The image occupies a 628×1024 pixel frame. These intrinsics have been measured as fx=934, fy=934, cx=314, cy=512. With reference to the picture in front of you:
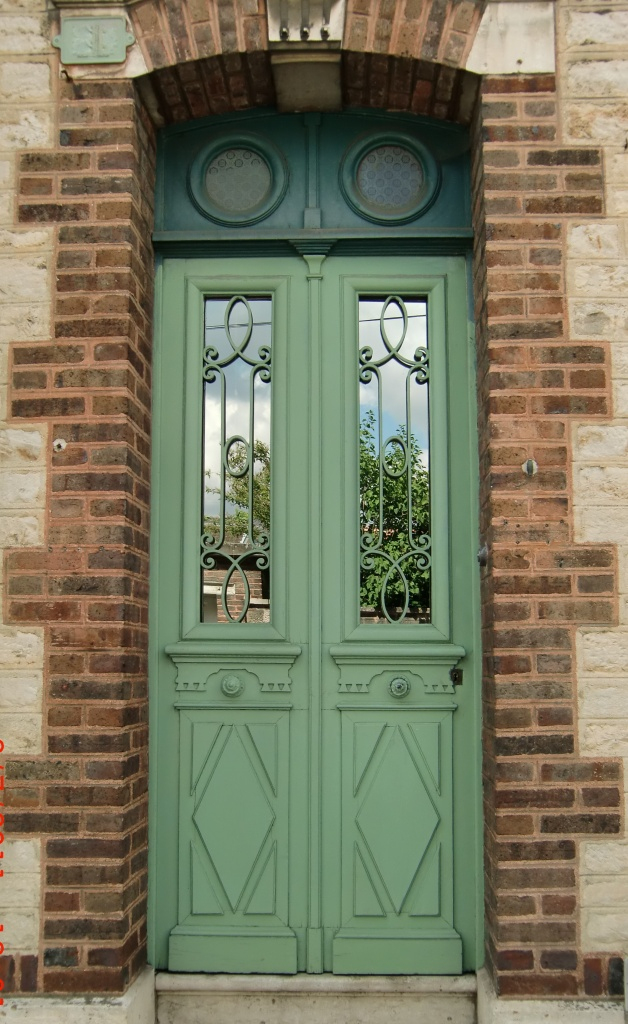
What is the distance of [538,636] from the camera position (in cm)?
332

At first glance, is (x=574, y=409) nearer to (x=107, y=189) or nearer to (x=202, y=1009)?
(x=107, y=189)

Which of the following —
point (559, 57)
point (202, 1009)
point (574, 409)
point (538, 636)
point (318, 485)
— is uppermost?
point (559, 57)

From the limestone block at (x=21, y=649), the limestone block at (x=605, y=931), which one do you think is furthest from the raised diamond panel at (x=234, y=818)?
the limestone block at (x=605, y=931)

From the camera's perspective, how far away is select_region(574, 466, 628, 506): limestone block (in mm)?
3375

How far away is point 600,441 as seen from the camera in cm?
339

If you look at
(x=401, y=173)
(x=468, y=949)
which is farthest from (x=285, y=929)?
(x=401, y=173)

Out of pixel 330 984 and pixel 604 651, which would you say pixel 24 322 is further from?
pixel 330 984

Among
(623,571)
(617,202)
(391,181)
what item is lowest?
(623,571)

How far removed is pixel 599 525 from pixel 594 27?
1.88 meters

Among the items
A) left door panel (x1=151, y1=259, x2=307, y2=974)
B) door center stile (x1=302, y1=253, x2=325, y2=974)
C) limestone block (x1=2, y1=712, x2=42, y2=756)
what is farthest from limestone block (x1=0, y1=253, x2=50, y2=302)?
limestone block (x1=2, y1=712, x2=42, y2=756)

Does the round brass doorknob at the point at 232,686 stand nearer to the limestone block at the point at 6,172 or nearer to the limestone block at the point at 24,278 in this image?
the limestone block at the point at 24,278

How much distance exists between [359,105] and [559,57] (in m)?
0.82

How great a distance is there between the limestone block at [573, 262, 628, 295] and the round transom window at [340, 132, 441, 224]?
0.77 m

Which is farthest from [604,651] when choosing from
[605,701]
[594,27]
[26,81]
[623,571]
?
[26,81]
